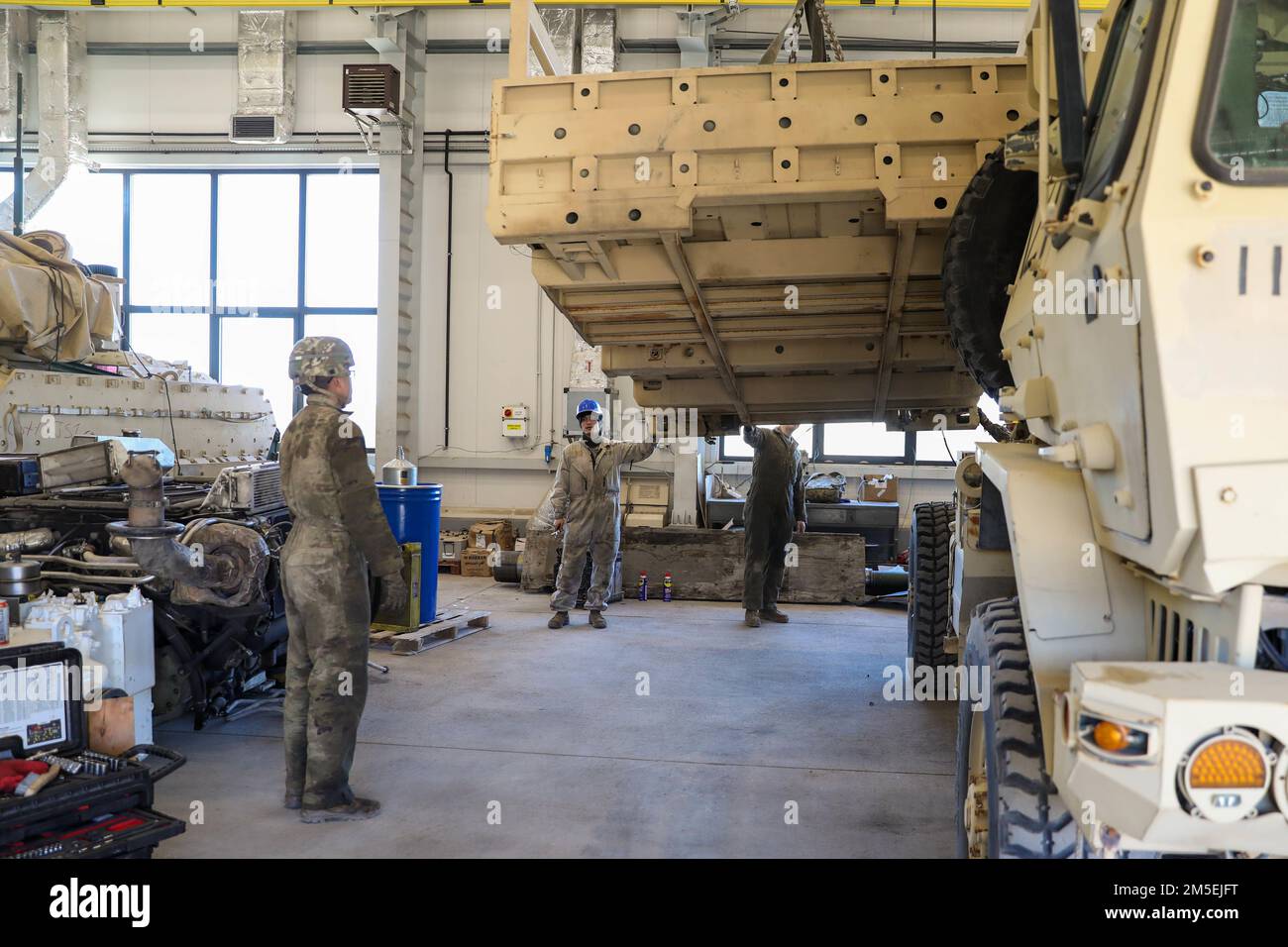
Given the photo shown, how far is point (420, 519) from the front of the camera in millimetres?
8469

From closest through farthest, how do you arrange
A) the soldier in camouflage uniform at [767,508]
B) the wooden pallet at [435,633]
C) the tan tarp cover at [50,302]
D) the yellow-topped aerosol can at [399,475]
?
the tan tarp cover at [50,302] → the wooden pallet at [435,633] → the yellow-topped aerosol can at [399,475] → the soldier in camouflage uniform at [767,508]

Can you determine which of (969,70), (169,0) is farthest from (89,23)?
(969,70)

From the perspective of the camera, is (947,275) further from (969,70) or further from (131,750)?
(131,750)

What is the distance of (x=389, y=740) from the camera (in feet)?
18.0

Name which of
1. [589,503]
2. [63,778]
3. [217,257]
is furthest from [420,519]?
[217,257]

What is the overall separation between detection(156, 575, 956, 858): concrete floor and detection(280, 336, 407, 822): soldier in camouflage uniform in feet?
0.76

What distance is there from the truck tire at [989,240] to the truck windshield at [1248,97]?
4.03 ft

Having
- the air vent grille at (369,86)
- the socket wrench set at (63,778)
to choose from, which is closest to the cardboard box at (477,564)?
A: the air vent grille at (369,86)

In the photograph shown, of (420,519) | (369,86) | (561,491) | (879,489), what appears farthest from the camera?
(369,86)

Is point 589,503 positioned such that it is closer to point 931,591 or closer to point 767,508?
point 767,508

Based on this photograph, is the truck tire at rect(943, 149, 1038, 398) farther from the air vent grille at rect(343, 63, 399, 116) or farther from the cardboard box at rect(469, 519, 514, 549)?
the air vent grille at rect(343, 63, 399, 116)

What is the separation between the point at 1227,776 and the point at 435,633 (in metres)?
6.94

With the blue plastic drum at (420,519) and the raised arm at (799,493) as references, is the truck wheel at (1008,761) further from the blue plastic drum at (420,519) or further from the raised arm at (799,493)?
the raised arm at (799,493)

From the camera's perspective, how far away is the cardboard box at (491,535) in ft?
40.0
